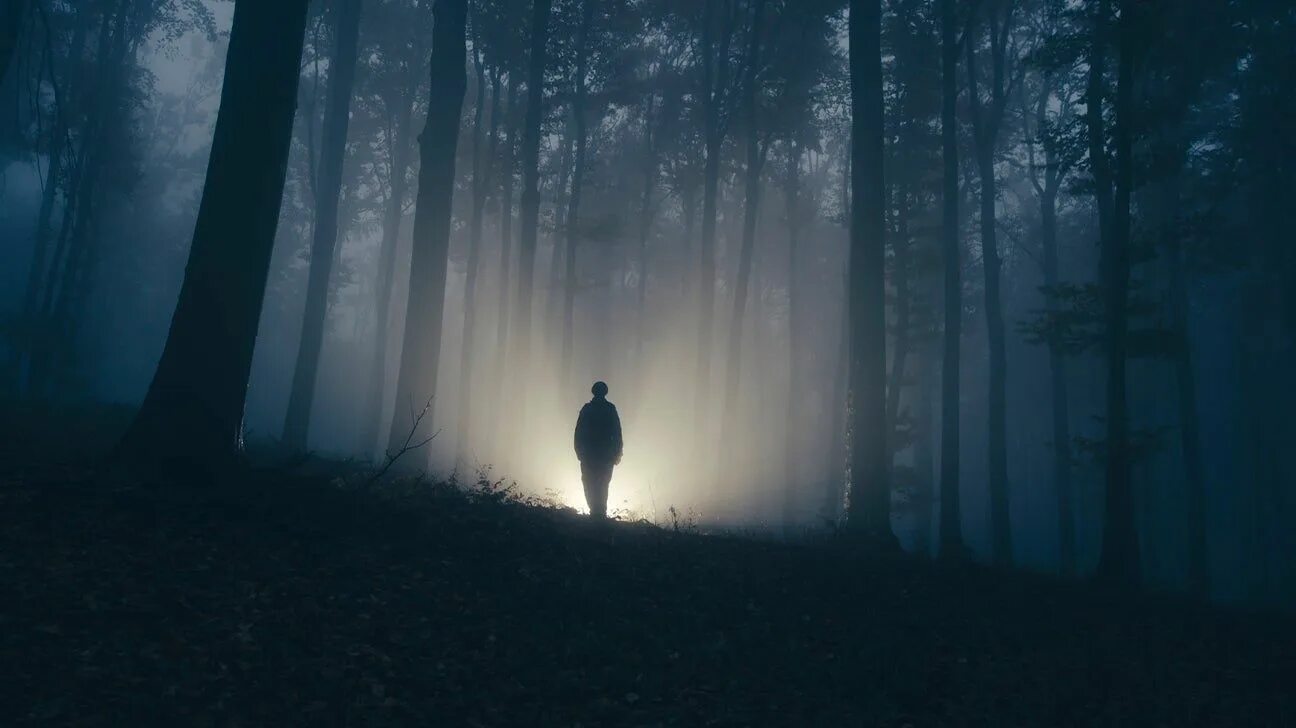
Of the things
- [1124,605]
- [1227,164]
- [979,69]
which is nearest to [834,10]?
[979,69]

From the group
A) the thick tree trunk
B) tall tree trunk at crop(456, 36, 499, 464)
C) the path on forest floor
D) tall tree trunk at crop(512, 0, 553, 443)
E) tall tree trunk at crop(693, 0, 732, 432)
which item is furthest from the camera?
tall tree trunk at crop(456, 36, 499, 464)

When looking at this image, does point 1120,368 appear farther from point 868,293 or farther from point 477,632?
point 477,632

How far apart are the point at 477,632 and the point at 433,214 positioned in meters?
10.3

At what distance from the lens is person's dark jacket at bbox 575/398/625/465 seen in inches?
456

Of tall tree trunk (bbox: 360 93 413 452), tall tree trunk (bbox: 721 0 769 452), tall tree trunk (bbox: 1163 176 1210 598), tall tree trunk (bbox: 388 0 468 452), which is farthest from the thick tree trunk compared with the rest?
tall tree trunk (bbox: 360 93 413 452)

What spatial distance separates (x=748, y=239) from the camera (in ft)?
85.7

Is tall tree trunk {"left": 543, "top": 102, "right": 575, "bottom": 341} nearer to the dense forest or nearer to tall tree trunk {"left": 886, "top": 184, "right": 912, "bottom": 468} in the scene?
the dense forest

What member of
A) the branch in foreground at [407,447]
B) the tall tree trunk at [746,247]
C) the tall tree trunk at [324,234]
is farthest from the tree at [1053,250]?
the tall tree trunk at [324,234]

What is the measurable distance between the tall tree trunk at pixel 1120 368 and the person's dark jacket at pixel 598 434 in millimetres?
7694

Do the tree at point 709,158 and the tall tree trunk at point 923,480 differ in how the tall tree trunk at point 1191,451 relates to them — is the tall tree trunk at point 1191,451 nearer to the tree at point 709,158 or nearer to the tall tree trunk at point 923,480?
the tall tree trunk at point 923,480

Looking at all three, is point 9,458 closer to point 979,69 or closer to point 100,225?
point 100,225

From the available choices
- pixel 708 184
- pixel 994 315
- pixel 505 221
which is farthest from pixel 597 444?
pixel 505 221

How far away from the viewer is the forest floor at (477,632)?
13.7 ft

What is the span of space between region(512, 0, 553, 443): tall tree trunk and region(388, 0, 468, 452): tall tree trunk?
308 inches
